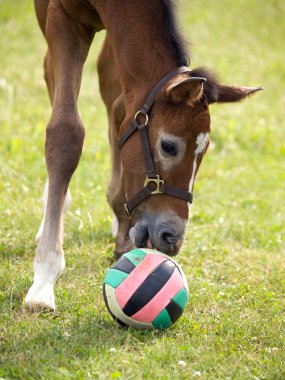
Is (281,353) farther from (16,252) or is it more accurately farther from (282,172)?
(282,172)

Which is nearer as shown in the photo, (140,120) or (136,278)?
(136,278)

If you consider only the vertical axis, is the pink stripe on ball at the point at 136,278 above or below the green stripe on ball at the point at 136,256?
below

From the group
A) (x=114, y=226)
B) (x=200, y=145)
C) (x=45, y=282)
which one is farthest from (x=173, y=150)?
(x=114, y=226)

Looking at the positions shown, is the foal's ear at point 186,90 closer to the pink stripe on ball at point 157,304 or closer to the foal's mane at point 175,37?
the foal's mane at point 175,37

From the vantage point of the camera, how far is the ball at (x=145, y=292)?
3844 mm

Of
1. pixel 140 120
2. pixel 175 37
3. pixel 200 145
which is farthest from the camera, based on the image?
pixel 175 37

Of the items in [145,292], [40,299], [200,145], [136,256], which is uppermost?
[200,145]

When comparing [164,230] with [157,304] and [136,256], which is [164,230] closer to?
[136,256]

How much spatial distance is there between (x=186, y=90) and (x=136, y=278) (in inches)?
42.3

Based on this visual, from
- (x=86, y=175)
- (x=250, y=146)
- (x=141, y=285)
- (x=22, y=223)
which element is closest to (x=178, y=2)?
(x=141, y=285)

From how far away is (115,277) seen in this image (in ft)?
13.0

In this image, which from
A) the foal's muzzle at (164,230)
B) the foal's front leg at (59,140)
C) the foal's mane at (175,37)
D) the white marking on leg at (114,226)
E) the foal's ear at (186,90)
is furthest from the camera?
the white marking on leg at (114,226)

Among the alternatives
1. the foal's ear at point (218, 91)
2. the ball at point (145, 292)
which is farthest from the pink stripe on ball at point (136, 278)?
the foal's ear at point (218, 91)

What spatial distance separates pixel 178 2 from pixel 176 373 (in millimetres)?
2376
